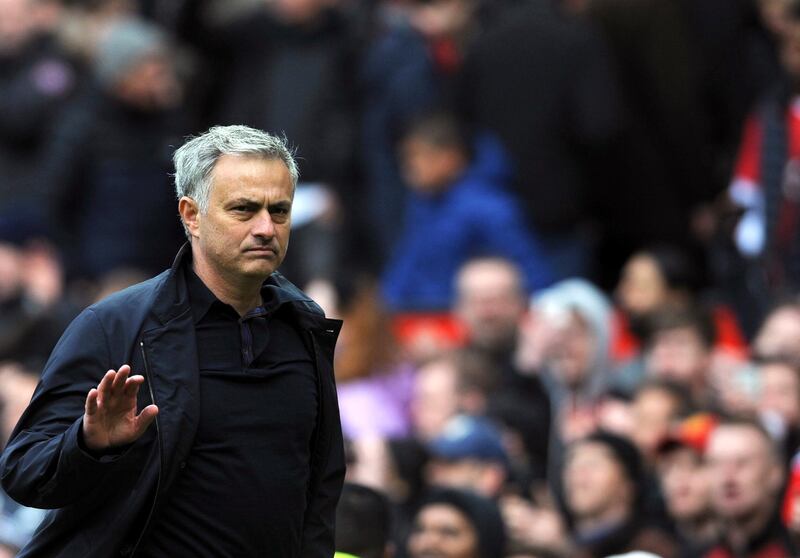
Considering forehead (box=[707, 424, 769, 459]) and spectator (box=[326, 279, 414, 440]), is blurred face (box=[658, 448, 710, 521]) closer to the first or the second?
forehead (box=[707, 424, 769, 459])

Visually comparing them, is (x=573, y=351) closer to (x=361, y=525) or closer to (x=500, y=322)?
(x=500, y=322)

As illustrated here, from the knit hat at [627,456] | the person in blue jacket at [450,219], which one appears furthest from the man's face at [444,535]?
the person in blue jacket at [450,219]

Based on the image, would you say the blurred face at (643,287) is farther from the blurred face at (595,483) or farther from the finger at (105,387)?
the finger at (105,387)

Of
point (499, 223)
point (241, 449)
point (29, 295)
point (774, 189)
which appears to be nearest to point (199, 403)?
point (241, 449)

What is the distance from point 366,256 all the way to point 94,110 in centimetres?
195

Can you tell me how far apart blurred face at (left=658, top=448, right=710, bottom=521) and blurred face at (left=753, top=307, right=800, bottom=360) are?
89 centimetres

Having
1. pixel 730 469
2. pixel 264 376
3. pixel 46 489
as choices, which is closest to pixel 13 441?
pixel 46 489

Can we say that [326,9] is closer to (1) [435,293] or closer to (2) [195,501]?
(1) [435,293]

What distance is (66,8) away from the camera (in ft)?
44.4

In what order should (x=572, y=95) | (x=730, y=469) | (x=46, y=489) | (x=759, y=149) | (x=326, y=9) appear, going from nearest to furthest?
(x=46, y=489)
(x=730, y=469)
(x=759, y=149)
(x=572, y=95)
(x=326, y=9)

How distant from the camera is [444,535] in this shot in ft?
24.4

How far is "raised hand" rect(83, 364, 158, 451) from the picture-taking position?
414 cm

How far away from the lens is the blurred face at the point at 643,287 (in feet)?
34.0

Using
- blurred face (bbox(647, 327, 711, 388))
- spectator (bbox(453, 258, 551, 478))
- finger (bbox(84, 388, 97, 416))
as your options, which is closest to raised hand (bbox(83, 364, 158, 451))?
finger (bbox(84, 388, 97, 416))
